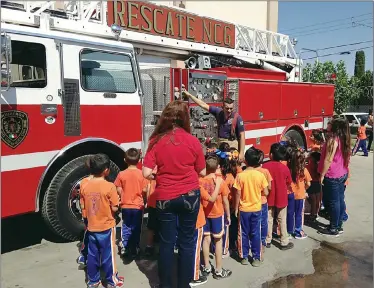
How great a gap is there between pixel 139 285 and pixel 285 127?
216 inches

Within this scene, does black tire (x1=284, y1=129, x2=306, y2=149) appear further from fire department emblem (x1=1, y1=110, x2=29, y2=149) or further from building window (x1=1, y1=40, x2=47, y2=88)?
fire department emblem (x1=1, y1=110, x2=29, y2=149)

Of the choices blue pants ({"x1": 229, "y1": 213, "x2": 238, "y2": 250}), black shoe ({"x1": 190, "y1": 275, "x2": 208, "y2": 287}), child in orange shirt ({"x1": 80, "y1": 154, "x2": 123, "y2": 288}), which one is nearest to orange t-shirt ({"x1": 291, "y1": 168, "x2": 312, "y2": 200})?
blue pants ({"x1": 229, "y1": 213, "x2": 238, "y2": 250})

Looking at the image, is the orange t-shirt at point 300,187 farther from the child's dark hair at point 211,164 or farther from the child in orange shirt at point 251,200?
the child's dark hair at point 211,164

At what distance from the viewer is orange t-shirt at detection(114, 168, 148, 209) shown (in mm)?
3840

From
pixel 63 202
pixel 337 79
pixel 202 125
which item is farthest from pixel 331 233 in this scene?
pixel 337 79

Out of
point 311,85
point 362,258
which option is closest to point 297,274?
point 362,258

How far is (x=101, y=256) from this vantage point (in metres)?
3.37

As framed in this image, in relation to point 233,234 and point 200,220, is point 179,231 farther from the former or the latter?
point 233,234

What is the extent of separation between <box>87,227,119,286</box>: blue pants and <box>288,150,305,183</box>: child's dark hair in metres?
2.28

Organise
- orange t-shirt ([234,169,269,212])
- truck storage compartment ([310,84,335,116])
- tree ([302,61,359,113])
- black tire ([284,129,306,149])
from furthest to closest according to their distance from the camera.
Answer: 1. tree ([302,61,359,113])
2. truck storage compartment ([310,84,335,116])
3. black tire ([284,129,306,149])
4. orange t-shirt ([234,169,269,212])

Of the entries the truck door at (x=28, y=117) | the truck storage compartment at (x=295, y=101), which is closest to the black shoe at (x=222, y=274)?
the truck door at (x=28, y=117)

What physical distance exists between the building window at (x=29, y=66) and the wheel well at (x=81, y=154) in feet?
2.59

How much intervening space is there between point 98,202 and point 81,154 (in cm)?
125

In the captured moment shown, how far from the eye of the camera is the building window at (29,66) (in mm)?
3892
